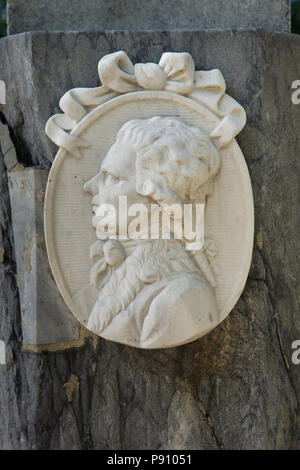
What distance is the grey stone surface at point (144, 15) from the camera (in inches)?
97.5

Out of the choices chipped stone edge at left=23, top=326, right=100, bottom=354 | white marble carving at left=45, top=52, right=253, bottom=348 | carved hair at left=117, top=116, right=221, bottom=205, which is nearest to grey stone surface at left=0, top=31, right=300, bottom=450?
chipped stone edge at left=23, top=326, right=100, bottom=354

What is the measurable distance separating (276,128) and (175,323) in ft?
2.70

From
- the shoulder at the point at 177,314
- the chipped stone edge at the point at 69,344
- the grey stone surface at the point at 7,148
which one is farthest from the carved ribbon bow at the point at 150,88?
the chipped stone edge at the point at 69,344

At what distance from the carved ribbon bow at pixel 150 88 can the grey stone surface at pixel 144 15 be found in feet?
1.27

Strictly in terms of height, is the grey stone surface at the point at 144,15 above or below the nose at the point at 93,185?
above

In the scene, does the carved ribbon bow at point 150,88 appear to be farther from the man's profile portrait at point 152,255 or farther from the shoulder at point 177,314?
the shoulder at point 177,314

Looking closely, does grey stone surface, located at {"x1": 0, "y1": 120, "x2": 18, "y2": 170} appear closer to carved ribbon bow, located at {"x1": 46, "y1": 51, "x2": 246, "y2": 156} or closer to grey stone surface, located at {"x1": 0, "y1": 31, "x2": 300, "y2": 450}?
grey stone surface, located at {"x1": 0, "y1": 31, "x2": 300, "y2": 450}

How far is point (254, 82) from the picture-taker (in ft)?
7.62

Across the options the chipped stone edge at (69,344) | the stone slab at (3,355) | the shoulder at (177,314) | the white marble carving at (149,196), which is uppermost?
the white marble carving at (149,196)

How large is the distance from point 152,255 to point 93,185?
32 cm

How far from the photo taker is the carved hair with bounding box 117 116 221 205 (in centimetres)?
215

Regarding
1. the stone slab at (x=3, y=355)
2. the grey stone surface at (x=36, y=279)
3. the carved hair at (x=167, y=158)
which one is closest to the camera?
the carved hair at (x=167, y=158)
